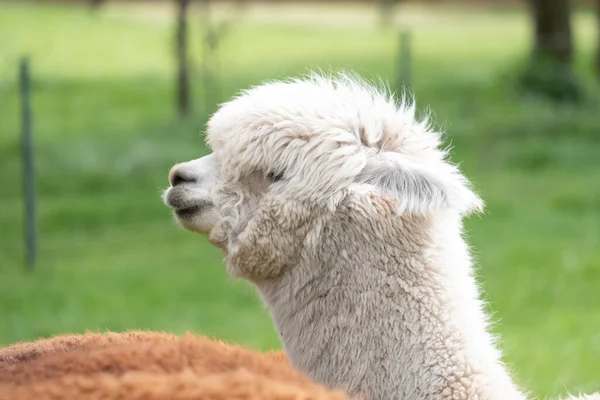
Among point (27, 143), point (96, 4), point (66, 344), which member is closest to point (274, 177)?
point (66, 344)

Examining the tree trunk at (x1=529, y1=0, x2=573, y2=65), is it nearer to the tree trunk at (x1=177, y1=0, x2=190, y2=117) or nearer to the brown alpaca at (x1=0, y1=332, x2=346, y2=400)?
the tree trunk at (x1=177, y1=0, x2=190, y2=117)

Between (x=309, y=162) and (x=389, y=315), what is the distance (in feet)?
1.51

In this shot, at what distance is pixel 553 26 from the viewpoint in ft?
57.0

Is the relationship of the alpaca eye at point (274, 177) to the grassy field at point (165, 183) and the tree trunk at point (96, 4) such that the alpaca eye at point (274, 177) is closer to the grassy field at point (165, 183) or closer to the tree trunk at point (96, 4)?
the grassy field at point (165, 183)

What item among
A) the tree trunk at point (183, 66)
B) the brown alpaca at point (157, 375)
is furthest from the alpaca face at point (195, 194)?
the tree trunk at point (183, 66)

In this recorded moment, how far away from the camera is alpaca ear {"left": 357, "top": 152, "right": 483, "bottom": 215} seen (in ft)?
9.22

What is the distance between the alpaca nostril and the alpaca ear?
0.52m

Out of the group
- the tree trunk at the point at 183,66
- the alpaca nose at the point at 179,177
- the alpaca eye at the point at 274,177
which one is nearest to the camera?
the alpaca eye at the point at 274,177

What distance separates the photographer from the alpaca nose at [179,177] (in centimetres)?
311

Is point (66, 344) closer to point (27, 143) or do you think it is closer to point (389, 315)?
point (389, 315)

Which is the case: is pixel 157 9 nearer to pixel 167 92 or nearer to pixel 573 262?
pixel 167 92

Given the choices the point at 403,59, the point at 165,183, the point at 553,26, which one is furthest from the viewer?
the point at 553,26

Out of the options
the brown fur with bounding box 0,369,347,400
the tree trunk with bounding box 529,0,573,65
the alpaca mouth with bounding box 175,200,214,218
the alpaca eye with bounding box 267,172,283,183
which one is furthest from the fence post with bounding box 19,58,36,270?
the tree trunk with bounding box 529,0,573,65

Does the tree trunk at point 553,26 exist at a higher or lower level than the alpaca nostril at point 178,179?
lower
